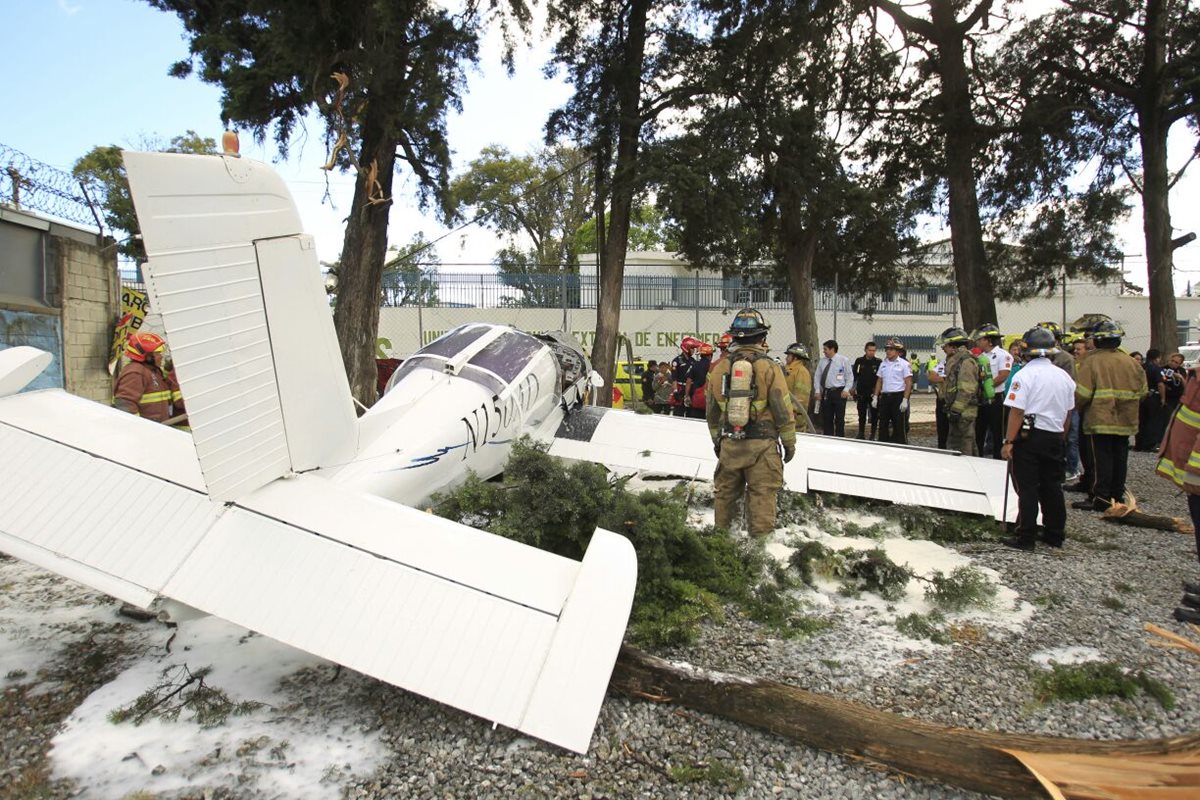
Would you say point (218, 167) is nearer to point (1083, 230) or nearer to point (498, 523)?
point (498, 523)

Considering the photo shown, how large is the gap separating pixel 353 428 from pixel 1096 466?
7046mm

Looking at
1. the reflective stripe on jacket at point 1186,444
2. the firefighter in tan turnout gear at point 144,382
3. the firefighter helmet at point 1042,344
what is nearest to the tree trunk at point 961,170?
the firefighter helmet at point 1042,344

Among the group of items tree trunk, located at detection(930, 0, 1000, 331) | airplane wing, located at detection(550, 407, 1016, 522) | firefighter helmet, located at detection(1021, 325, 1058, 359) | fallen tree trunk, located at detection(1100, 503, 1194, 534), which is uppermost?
tree trunk, located at detection(930, 0, 1000, 331)

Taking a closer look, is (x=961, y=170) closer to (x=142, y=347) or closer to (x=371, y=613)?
(x=142, y=347)

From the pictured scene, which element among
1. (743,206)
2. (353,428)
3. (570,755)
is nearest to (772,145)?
(743,206)

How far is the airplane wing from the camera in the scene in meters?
6.08

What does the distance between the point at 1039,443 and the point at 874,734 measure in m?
3.87

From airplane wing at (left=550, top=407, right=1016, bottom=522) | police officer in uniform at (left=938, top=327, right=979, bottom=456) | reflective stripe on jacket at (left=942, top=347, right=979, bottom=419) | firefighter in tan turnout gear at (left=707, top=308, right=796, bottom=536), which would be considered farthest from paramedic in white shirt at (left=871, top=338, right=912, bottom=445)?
firefighter in tan turnout gear at (left=707, top=308, right=796, bottom=536)

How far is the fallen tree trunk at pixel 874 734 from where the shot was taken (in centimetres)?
232

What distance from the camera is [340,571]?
244cm

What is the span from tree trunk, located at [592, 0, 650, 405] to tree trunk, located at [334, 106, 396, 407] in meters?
3.89

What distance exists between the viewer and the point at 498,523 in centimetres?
411

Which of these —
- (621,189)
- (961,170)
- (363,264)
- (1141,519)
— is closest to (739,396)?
(1141,519)

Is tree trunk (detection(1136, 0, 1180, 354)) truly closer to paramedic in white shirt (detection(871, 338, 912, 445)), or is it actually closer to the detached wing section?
paramedic in white shirt (detection(871, 338, 912, 445))
